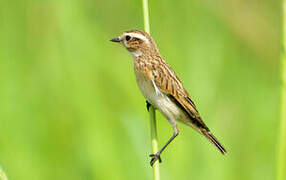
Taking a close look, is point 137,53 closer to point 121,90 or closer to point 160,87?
point 160,87

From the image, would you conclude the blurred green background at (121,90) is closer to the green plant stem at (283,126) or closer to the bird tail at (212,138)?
the bird tail at (212,138)

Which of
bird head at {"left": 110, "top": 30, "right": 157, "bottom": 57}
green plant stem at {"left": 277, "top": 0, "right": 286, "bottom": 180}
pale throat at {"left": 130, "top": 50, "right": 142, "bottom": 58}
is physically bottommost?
green plant stem at {"left": 277, "top": 0, "right": 286, "bottom": 180}

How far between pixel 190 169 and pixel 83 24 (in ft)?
6.42

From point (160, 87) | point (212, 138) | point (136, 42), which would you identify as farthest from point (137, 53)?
point (212, 138)

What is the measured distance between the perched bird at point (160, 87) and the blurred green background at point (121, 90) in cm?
30

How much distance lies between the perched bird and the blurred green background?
304mm

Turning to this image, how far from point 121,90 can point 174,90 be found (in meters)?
1.31

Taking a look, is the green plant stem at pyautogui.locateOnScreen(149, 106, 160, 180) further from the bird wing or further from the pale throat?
the pale throat

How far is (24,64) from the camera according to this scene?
7.36 m

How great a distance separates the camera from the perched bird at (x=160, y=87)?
5.96 meters

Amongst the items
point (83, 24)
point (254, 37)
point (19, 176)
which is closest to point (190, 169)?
point (19, 176)

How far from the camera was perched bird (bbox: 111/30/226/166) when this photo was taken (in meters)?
5.96

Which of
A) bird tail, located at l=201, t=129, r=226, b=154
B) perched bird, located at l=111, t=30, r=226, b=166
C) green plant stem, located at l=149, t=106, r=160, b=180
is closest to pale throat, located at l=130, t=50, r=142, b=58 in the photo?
perched bird, located at l=111, t=30, r=226, b=166

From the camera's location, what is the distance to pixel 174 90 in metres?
6.05
